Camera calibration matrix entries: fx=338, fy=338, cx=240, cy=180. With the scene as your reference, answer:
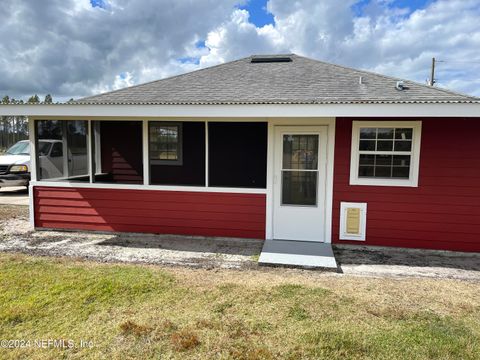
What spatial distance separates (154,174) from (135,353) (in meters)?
5.69

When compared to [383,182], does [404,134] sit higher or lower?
higher

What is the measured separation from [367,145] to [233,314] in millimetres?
3528

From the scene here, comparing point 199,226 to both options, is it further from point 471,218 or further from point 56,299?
point 471,218

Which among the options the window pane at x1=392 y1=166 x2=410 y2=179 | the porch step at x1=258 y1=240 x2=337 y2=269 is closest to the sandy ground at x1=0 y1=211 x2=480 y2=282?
the porch step at x1=258 y1=240 x2=337 y2=269

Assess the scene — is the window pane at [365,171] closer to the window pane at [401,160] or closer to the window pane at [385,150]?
the window pane at [385,150]

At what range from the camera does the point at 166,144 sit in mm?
7805

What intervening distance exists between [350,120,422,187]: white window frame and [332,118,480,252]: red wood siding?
0.07 m

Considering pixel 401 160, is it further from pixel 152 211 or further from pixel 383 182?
pixel 152 211

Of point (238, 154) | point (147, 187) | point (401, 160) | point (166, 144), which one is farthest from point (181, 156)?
point (401, 160)

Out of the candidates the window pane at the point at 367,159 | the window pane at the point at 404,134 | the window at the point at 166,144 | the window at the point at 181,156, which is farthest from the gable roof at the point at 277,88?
the window at the point at 181,156

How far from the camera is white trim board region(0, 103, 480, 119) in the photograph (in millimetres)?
4637

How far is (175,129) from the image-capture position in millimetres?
7727

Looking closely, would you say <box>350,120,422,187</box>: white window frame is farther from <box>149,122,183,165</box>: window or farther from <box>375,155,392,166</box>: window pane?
<box>149,122,183,165</box>: window

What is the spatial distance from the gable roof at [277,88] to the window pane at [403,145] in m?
0.66
